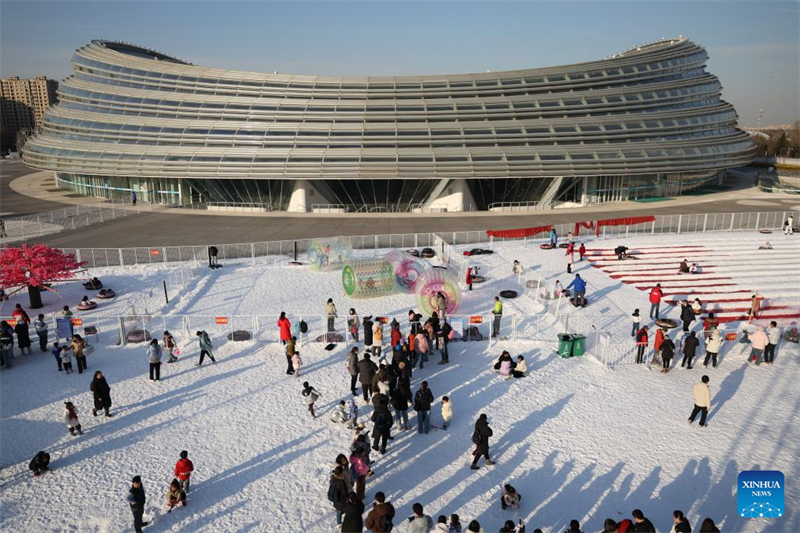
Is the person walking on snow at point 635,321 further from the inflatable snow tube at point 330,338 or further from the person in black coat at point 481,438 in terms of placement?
the inflatable snow tube at point 330,338

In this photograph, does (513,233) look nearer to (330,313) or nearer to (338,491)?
(330,313)

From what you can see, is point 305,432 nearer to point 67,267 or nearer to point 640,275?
point 67,267

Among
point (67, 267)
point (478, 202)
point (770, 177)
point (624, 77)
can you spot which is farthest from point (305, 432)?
point (770, 177)

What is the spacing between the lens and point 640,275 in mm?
30203

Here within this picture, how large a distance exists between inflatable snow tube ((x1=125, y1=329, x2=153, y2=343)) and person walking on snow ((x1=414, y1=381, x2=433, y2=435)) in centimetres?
1243

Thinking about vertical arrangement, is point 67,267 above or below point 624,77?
below

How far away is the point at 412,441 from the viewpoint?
14555mm

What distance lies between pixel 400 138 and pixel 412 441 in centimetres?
4728

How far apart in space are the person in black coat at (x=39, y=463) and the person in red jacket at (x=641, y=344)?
18.0 meters

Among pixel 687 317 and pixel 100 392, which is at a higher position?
pixel 687 317

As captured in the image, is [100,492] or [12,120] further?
[12,120]

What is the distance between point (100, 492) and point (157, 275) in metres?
19.4

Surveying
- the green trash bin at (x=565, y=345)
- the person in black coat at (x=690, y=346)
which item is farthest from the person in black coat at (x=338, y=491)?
the person in black coat at (x=690, y=346)

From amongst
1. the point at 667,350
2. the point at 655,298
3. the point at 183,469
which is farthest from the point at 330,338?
the point at 655,298
